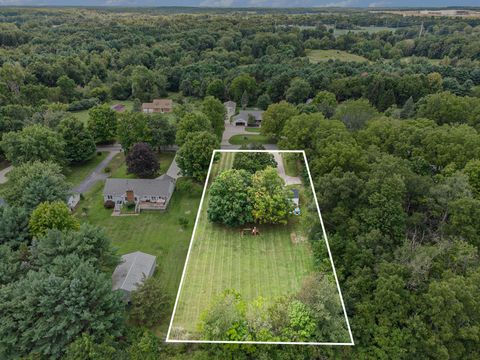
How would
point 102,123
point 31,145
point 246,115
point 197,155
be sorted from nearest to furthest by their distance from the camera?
point 197,155 < point 31,145 < point 102,123 < point 246,115

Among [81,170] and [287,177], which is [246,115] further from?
[287,177]

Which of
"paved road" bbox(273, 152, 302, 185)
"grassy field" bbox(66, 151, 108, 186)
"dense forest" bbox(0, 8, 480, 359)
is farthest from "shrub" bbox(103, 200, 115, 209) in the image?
"paved road" bbox(273, 152, 302, 185)

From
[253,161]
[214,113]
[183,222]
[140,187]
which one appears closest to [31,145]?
[140,187]

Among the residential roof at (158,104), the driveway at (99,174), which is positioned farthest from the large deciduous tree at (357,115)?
the residential roof at (158,104)

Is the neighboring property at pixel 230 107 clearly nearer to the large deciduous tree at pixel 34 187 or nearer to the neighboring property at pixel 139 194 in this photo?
the neighboring property at pixel 139 194

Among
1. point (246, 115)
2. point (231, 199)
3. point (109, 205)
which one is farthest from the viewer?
point (246, 115)

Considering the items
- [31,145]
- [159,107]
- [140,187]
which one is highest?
[31,145]

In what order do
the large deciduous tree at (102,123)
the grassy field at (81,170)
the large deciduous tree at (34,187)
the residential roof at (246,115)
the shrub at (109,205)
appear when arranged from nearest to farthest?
the large deciduous tree at (34,187)
the shrub at (109,205)
the grassy field at (81,170)
the large deciduous tree at (102,123)
the residential roof at (246,115)
